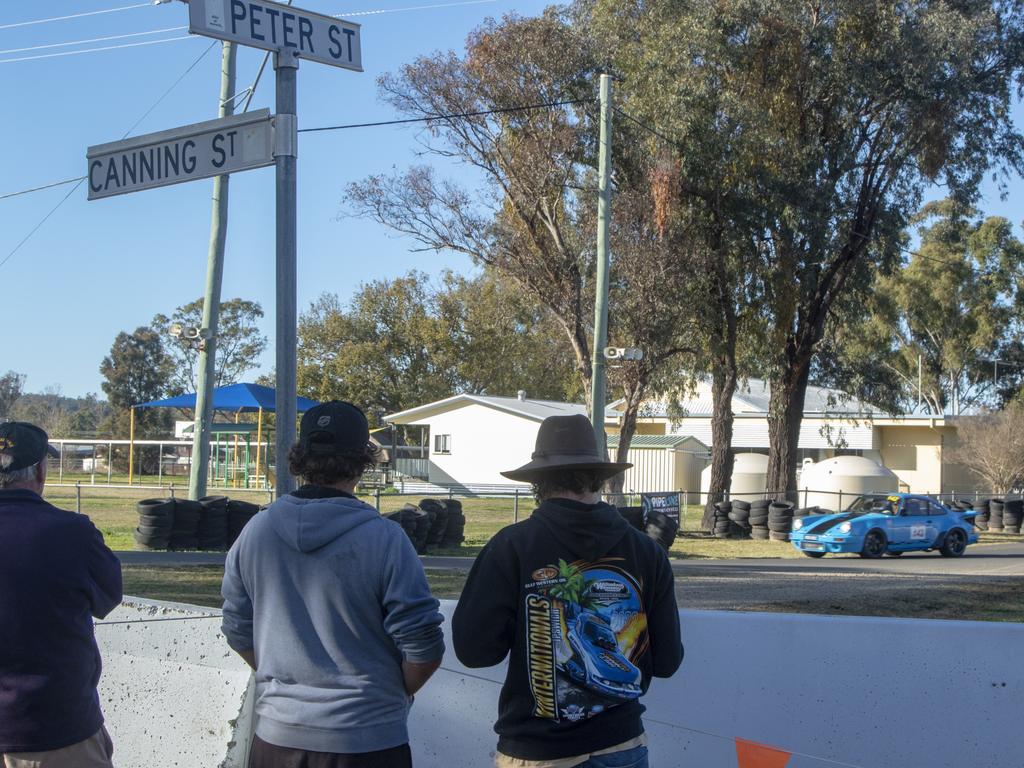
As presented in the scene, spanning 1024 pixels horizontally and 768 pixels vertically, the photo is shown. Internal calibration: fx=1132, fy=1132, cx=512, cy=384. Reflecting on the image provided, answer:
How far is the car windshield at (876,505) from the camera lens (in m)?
24.9

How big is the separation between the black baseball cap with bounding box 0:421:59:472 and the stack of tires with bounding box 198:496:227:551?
16490 millimetres

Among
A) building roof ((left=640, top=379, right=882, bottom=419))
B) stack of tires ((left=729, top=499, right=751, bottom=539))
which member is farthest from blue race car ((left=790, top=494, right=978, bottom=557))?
building roof ((left=640, top=379, right=882, bottom=419))

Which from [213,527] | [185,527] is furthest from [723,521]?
[185,527]

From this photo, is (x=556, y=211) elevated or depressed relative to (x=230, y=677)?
elevated

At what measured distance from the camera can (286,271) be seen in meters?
6.18

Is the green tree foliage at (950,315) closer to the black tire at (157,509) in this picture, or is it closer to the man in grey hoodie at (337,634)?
the black tire at (157,509)

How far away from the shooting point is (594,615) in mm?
3186

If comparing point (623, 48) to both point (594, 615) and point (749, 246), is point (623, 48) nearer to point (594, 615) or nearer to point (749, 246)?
point (749, 246)

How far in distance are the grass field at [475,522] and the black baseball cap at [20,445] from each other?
56.7ft

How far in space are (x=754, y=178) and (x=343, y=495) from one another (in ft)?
87.6

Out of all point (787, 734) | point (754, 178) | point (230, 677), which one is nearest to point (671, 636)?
point (787, 734)

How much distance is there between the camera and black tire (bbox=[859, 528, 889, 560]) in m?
24.4

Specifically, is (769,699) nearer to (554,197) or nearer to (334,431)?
(334,431)

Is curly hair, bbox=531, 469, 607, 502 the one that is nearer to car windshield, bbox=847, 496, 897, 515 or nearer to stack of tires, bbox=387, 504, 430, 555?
stack of tires, bbox=387, 504, 430, 555
